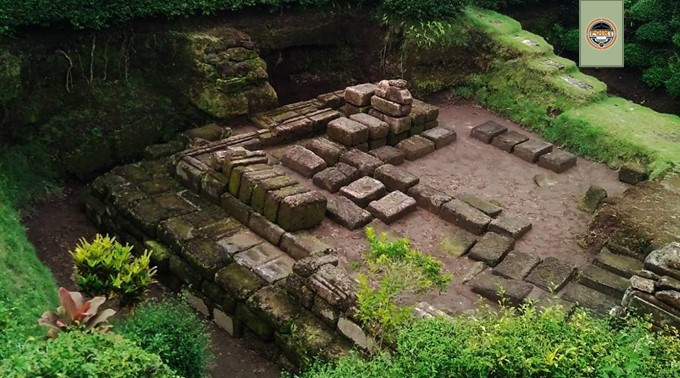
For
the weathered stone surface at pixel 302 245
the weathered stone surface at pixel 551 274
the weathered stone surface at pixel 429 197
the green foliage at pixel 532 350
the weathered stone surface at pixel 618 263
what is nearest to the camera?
the green foliage at pixel 532 350

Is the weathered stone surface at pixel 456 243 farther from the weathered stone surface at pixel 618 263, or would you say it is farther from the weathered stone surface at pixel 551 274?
the weathered stone surface at pixel 618 263

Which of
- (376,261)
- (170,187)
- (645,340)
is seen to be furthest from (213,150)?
(645,340)

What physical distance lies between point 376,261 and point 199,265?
2397mm

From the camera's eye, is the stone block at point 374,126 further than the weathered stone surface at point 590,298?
Yes

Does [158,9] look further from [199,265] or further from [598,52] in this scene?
[598,52]

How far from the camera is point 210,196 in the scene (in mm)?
9055

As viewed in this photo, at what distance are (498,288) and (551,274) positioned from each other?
86cm

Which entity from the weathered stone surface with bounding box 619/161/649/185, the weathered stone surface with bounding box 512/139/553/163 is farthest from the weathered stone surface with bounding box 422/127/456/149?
the weathered stone surface with bounding box 619/161/649/185

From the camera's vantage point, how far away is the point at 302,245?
8078 millimetres

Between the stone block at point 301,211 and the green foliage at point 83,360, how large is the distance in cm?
368

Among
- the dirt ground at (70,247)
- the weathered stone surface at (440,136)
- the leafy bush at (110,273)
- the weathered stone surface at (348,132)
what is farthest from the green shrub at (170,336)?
the weathered stone surface at (440,136)

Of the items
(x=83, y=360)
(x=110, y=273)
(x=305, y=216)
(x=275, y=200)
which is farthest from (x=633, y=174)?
(x=83, y=360)

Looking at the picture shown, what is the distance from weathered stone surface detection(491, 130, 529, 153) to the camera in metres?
11.0

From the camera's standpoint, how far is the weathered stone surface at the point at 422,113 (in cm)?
1107
